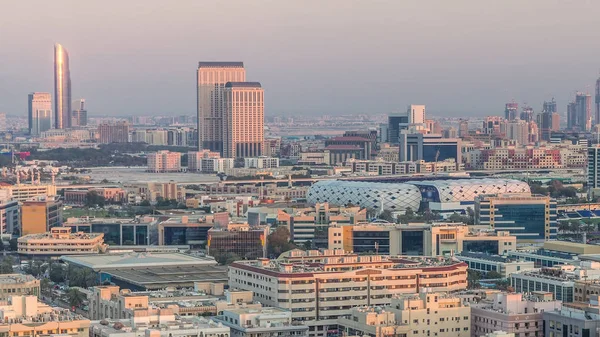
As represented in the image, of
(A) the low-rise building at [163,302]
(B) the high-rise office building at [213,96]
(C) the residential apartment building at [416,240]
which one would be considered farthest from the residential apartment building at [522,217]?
(B) the high-rise office building at [213,96]

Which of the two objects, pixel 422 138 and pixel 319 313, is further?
pixel 422 138

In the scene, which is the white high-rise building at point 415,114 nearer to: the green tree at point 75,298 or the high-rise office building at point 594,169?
the high-rise office building at point 594,169

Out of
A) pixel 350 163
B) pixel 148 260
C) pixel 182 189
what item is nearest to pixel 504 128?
pixel 350 163

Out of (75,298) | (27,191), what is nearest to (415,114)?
(27,191)

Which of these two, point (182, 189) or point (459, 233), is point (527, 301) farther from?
point (182, 189)

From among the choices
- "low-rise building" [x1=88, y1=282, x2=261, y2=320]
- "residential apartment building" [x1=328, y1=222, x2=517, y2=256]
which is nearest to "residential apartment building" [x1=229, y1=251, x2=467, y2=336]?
"low-rise building" [x1=88, y1=282, x2=261, y2=320]

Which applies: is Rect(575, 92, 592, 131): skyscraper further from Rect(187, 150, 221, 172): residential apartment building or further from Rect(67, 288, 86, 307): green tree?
Rect(67, 288, 86, 307): green tree

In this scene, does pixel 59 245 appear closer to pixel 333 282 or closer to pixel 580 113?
pixel 333 282
